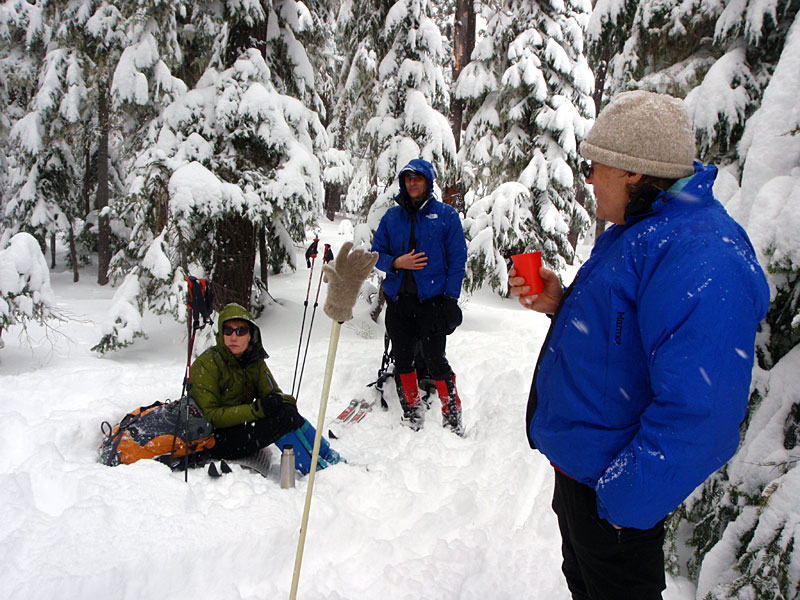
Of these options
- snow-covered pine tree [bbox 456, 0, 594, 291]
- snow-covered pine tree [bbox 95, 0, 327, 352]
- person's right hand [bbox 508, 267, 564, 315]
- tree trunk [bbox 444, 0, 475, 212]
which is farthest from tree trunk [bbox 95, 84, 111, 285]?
person's right hand [bbox 508, 267, 564, 315]

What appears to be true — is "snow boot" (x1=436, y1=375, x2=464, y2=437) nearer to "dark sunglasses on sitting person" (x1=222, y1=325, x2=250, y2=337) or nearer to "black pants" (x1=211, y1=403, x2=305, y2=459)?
"black pants" (x1=211, y1=403, x2=305, y2=459)

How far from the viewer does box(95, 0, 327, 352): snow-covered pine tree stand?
22.0 ft

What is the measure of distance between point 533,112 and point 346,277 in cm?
1049

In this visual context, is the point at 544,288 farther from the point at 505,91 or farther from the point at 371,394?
the point at 505,91

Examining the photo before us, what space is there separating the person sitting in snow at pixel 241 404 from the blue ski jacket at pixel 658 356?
2691 millimetres

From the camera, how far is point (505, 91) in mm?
11336

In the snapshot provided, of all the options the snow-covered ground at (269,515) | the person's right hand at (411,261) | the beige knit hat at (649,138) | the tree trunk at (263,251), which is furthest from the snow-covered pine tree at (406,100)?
the beige knit hat at (649,138)

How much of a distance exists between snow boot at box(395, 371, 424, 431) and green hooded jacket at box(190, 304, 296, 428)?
124 cm

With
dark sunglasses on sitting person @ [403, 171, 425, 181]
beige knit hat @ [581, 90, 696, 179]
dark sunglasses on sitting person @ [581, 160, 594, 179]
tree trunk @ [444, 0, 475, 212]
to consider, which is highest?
tree trunk @ [444, 0, 475, 212]

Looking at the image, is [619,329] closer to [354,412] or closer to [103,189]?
[354,412]

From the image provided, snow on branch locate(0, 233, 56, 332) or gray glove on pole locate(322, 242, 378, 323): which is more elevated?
gray glove on pole locate(322, 242, 378, 323)

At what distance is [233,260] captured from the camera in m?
7.67

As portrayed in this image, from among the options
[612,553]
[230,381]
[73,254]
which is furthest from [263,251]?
[73,254]

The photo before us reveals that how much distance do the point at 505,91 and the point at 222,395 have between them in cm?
999
